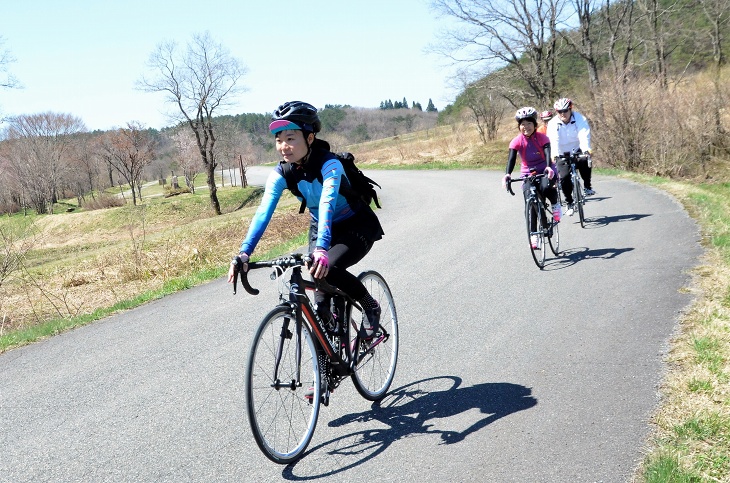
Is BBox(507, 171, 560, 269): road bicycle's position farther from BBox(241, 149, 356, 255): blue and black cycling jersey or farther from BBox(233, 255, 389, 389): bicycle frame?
BBox(241, 149, 356, 255): blue and black cycling jersey

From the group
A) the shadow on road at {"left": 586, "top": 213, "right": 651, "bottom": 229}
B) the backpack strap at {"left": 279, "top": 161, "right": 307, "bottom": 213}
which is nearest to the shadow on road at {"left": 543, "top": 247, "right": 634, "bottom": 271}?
the shadow on road at {"left": 586, "top": 213, "right": 651, "bottom": 229}

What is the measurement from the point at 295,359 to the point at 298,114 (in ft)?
5.19

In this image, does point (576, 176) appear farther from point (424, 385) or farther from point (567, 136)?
point (424, 385)

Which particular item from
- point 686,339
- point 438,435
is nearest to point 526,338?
point 686,339

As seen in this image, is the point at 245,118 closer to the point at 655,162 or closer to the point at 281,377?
the point at 655,162

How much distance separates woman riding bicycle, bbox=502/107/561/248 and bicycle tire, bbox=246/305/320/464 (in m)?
5.44

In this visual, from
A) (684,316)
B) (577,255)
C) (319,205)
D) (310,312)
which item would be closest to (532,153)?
(577,255)

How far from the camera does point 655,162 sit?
21.2m

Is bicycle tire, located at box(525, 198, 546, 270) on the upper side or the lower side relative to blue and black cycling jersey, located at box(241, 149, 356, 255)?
lower

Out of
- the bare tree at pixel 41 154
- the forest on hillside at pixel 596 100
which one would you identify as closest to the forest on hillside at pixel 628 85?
the forest on hillside at pixel 596 100

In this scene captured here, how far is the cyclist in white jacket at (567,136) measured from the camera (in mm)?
11195

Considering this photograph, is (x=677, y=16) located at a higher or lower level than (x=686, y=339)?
higher

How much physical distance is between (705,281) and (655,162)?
16.1 meters

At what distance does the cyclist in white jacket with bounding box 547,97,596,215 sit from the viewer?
11195mm
